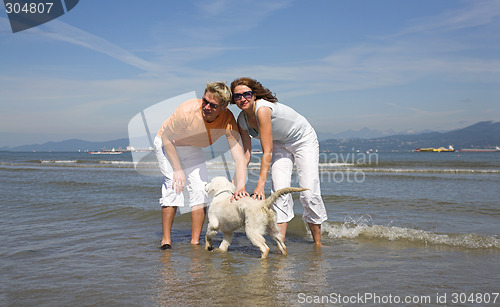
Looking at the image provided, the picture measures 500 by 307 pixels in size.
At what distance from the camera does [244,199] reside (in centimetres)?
466

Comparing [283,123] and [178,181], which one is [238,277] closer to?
[178,181]

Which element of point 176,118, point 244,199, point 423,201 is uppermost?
point 176,118

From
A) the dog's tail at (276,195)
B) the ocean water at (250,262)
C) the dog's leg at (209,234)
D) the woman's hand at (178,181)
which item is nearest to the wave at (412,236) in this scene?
the ocean water at (250,262)

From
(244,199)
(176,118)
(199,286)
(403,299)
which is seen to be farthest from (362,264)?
(176,118)

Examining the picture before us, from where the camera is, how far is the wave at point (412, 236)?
18.3 feet

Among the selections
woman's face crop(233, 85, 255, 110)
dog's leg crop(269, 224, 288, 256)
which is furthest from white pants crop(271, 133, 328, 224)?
woman's face crop(233, 85, 255, 110)

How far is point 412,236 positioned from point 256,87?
364 centimetres

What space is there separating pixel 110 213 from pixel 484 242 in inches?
292

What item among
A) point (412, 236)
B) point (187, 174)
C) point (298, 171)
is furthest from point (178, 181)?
point (412, 236)

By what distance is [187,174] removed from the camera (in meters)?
5.66

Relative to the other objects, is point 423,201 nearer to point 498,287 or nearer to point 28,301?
point 498,287

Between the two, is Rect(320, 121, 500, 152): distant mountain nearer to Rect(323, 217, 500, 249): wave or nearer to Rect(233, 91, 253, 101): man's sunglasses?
Rect(323, 217, 500, 249): wave

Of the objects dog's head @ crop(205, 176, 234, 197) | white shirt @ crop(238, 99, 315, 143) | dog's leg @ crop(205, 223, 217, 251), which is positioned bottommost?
dog's leg @ crop(205, 223, 217, 251)

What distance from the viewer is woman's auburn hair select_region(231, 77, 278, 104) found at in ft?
15.5
